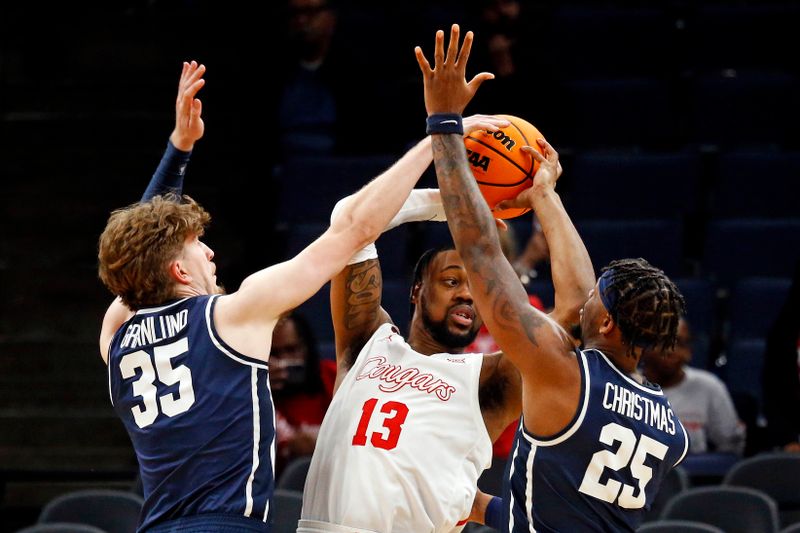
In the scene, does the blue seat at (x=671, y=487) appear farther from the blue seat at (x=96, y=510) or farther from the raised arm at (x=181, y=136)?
the raised arm at (x=181, y=136)

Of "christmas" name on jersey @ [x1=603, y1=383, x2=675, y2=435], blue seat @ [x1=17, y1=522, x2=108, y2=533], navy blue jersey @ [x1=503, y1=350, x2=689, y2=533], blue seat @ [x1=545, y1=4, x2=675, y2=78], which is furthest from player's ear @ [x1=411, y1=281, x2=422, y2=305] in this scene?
blue seat @ [x1=545, y1=4, x2=675, y2=78]

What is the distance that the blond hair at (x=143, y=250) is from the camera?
3.37m

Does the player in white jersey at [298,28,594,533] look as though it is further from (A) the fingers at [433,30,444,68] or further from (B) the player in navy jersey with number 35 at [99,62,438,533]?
(B) the player in navy jersey with number 35 at [99,62,438,533]

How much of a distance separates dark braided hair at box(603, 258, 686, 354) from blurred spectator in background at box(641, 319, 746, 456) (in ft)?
11.7

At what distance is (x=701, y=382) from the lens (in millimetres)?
7062

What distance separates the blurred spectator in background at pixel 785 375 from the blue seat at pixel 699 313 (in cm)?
78

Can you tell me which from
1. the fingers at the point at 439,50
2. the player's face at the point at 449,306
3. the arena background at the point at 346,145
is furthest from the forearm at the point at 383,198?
the arena background at the point at 346,145

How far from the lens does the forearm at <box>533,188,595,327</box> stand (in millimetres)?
3750

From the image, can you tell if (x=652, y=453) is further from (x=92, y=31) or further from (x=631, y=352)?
(x=92, y=31)

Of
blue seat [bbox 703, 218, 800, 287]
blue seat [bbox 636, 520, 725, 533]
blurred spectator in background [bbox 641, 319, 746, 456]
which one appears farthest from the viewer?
blue seat [bbox 703, 218, 800, 287]

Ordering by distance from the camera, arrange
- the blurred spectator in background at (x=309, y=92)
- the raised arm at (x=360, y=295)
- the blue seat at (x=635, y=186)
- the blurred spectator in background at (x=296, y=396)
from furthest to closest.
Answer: the blurred spectator in background at (x=309, y=92) → the blue seat at (x=635, y=186) → the blurred spectator in background at (x=296, y=396) → the raised arm at (x=360, y=295)

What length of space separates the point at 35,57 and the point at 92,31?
484 mm

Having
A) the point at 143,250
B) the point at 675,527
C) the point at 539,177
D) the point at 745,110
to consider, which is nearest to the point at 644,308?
the point at 539,177

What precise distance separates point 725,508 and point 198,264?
3.35m
